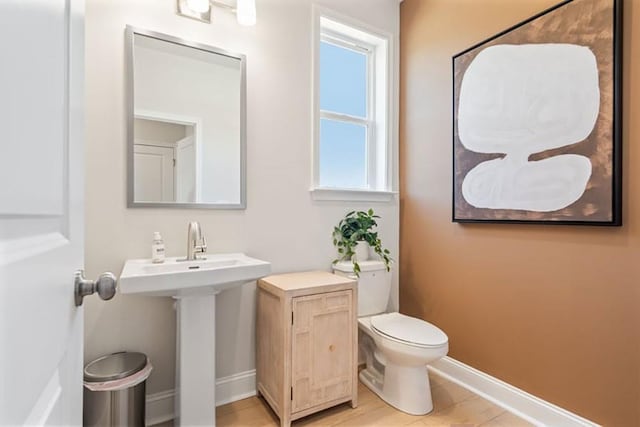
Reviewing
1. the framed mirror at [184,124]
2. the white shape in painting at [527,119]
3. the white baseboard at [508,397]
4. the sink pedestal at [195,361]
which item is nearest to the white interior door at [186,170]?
the framed mirror at [184,124]

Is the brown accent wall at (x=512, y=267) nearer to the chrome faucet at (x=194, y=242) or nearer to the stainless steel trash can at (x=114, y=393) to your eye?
the chrome faucet at (x=194, y=242)

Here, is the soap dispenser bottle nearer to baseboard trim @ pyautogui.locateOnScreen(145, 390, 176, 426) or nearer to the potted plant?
baseboard trim @ pyautogui.locateOnScreen(145, 390, 176, 426)

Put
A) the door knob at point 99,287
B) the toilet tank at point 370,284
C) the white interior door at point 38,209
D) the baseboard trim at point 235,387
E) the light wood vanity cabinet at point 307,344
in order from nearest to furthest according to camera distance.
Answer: the white interior door at point 38,209 < the door knob at point 99,287 < the light wood vanity cabinet at point 307,344 < the baseboard trim at point 235,387 < the toilet tank at point 370,284

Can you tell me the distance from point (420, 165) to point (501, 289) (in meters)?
0.96

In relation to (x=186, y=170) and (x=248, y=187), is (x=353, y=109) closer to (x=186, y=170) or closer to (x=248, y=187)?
(x=248, y=187)

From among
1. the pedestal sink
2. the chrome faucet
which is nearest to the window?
the chrome faucet

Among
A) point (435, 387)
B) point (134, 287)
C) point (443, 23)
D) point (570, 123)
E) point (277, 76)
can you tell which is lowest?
point (435, 387)

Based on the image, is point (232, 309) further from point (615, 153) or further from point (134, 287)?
point (615, 153)

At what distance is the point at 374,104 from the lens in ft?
8.16

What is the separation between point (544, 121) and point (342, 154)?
4.02 ft

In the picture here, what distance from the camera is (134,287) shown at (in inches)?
46.6

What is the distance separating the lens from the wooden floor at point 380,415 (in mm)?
1632

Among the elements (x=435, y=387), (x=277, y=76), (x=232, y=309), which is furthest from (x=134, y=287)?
(x=435, y=387)

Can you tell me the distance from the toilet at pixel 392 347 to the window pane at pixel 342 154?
626mm
